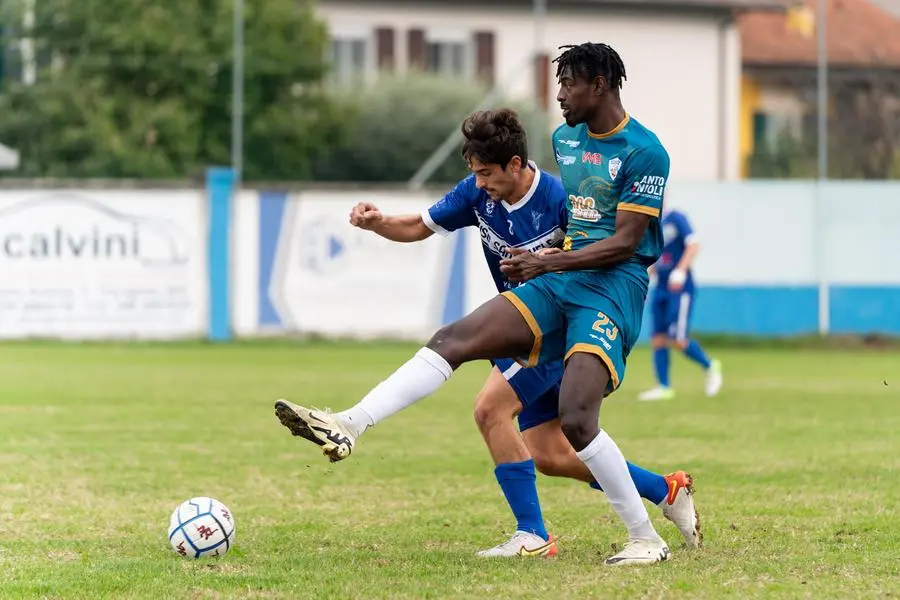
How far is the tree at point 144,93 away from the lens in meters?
30.4

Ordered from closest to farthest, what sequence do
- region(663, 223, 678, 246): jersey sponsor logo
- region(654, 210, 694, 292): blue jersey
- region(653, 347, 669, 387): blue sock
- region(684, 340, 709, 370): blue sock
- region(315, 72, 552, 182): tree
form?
region(654, 210, 694, 292): blue jersey
region(663, 223, 678, 246): jersey sponsor logo
region(653, 347, 669, 387): blue sock
region(684, 340, 709, 370): blue sock
region(315, 72, 552, 182): tree

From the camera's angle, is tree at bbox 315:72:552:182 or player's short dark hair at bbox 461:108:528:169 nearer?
player's short dark hair at bbox 461:108:528:169

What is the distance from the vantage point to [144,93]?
104 ft

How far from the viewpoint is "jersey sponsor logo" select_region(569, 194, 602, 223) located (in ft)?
21.9

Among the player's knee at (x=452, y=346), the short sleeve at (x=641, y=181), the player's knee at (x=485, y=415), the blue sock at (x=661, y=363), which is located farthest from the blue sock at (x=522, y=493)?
the blue sock at (x=661, y=363)

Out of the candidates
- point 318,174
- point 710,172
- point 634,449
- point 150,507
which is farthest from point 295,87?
point 150,507

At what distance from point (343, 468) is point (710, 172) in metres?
29.3

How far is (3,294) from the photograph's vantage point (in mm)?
23672

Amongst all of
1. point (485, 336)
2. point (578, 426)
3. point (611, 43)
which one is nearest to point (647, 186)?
point (485, 336)

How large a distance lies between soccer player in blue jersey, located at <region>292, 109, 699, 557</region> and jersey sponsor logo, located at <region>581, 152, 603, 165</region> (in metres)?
0.29

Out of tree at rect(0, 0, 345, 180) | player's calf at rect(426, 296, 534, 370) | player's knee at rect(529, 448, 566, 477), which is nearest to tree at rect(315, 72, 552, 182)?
tree at rect(0, 0, 345, 180)

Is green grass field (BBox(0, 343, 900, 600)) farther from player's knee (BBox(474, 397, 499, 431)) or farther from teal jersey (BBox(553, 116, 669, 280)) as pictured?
teal jersey (BBox(553, 116, 669, 280))

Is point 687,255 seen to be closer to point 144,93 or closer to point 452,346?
point 452,346

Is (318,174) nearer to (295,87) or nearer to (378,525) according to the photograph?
(295,87)
